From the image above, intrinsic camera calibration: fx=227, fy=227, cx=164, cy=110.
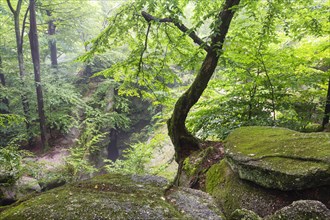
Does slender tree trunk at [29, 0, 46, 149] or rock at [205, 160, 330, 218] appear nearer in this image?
rock at [205, 160, 330, 218]

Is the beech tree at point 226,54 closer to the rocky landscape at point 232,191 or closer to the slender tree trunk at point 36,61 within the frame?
the rocky landscape at point 232,191

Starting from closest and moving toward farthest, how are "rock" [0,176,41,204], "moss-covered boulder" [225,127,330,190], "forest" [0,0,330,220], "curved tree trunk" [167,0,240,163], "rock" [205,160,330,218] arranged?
"forest" [0,0,330,220] → "moss-covered boulder" [225,127,330,190] → "rock" [205,160,330,218] → "curved tree trunk" [167,0,240,163] → "rock" [0,176,41,204]

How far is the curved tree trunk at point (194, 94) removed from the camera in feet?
13.3

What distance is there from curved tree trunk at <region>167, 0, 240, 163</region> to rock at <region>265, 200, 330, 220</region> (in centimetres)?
268

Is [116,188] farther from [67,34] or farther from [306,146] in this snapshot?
[67,34]

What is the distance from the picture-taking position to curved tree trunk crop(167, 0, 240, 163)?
4.05 m

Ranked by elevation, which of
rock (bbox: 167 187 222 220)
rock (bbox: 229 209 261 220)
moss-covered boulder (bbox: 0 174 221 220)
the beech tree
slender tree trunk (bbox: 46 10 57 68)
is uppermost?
slender tree trunk (bbox: 46 10 57 68)

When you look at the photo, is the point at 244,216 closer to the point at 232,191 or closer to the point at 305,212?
the point at 305,212

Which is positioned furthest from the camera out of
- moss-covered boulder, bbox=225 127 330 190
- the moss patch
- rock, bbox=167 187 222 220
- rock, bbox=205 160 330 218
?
the moss patch

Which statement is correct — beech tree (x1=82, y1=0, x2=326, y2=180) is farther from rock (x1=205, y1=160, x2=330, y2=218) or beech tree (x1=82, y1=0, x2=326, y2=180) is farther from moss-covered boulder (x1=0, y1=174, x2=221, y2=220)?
moss-covered boulder (x1=0, y1=174, x2=221, y2=220)

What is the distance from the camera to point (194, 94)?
4.72m

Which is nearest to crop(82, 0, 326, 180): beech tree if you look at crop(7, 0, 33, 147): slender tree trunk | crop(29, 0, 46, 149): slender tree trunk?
crop(29, 0, 46, 149): slender tree trunk

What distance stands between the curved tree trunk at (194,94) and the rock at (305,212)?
2677 millimetres

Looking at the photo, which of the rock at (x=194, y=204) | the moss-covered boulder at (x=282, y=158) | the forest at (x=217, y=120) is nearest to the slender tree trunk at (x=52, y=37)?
the forest at (x=217, y=120)
